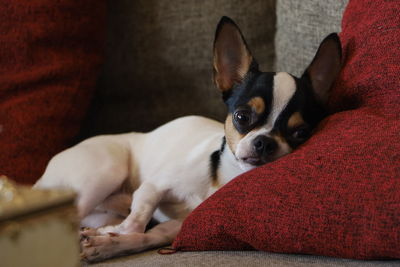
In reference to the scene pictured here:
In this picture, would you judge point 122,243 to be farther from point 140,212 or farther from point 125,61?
point 125,61

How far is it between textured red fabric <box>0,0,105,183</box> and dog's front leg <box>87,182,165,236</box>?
1.62ft

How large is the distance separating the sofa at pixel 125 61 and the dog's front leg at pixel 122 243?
0.62 meters

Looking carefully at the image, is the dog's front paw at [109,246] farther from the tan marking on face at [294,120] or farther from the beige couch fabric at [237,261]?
the tan marking on face at [294,120]

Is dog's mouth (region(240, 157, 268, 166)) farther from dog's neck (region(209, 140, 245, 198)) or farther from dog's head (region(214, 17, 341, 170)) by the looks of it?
dog's neck (region(209, 140, 245, 198))

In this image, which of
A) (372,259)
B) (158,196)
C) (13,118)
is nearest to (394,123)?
(372,259)

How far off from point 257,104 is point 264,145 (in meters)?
0.14

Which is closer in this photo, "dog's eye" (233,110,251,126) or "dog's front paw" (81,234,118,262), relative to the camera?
"dog's front paw" (81,234,118,262)

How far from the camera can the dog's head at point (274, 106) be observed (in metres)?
1.50

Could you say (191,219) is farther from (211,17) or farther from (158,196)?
(211,17)

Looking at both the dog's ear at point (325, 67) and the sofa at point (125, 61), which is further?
the sofa at point (125, 61)

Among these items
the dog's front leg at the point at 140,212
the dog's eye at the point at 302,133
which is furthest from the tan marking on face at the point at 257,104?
the dog's front leg at the point at 140,212

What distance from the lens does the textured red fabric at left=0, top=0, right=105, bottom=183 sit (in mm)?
1941

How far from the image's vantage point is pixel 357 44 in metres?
1.50

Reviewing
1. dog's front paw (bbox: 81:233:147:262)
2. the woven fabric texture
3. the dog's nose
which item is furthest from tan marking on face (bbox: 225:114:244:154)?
the woven fabric texture
